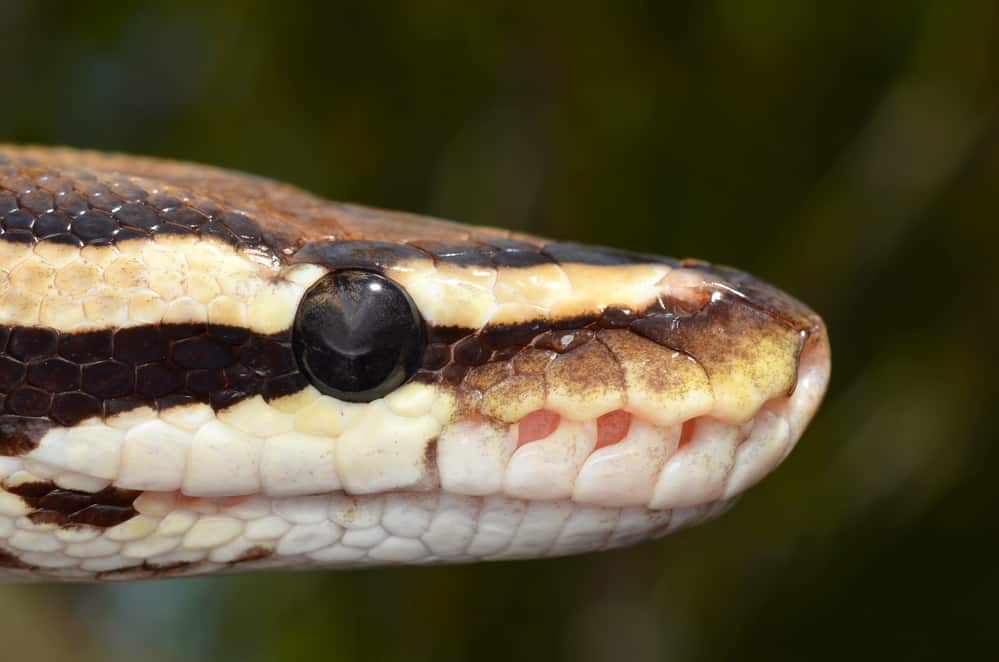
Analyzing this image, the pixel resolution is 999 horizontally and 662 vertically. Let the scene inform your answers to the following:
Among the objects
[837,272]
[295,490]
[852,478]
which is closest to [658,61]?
[837,272]

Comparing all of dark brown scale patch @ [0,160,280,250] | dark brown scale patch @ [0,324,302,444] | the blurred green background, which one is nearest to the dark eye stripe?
dark brown scale patch @ [0,324,302,444]

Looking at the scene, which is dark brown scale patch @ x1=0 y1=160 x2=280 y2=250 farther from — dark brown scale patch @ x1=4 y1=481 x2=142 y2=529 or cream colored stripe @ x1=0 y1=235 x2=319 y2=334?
dark brown scale patch @ x1=4 y1=481 x2=142 y2=529

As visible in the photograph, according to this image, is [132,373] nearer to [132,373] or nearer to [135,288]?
[132,373]

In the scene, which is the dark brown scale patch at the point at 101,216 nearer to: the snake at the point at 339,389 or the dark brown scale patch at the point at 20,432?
the snake at the point at 339,389

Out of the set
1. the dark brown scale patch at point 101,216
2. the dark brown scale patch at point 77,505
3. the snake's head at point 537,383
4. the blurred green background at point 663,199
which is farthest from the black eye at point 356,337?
the blurred green background at point 663,199

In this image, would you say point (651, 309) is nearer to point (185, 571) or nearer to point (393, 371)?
point (393, 371)
